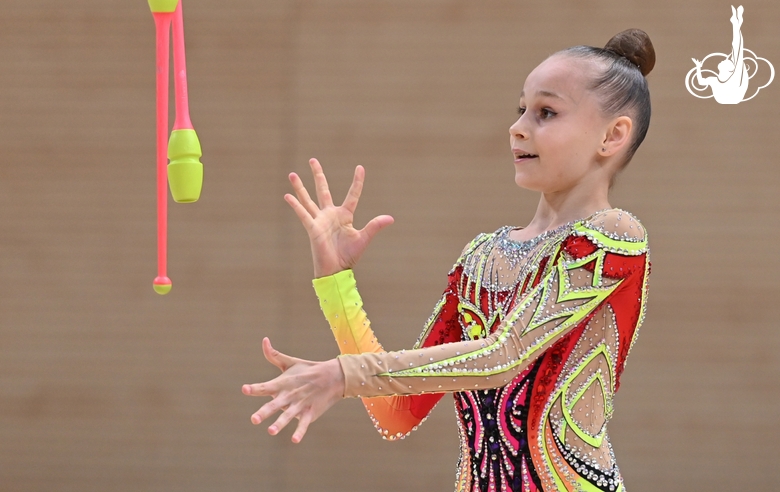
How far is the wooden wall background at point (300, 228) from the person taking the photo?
3.18 m

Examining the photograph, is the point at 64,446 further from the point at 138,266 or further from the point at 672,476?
the point at 672,476

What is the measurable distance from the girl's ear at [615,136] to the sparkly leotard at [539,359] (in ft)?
0.34

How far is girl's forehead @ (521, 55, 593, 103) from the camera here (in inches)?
52.7

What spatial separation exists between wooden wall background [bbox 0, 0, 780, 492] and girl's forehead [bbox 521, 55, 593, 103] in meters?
1.86

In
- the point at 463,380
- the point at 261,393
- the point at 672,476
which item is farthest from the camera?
the point at 672,476

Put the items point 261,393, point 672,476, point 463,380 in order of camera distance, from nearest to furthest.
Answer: point 261,393 → point 463,380 → point 672,476

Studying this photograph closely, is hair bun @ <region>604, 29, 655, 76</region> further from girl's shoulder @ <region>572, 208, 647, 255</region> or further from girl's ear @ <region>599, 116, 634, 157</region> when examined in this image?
girl's shoulder @ <region>572, 208, 647, 255</region>

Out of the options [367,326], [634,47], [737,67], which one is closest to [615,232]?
[634,47]

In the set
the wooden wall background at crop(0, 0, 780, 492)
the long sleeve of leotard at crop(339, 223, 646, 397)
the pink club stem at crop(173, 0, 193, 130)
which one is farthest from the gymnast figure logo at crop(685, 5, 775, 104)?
the pink club stem at crop(173, 0, 193, 130)

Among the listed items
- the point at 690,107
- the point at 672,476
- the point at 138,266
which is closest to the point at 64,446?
the point at 138,266

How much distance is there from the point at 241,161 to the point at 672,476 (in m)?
1.86

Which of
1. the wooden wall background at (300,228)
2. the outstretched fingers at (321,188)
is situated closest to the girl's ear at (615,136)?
the outstretched fingers at (321,188)

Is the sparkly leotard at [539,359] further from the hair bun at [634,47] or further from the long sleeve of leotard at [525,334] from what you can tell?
the hair bun at [634,47]

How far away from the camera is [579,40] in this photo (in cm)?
321
